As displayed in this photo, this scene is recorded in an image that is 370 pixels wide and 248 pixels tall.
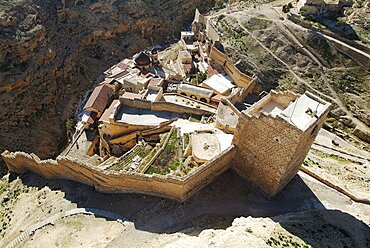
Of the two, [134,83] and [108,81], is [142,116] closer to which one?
[134,83]

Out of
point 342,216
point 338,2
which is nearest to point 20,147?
point 342,216

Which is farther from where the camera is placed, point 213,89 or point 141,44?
point 141,44

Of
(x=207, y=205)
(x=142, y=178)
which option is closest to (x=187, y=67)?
(x=142, y=178)

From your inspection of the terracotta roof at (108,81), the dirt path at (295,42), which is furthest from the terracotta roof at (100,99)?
the dirt path at (295,42)

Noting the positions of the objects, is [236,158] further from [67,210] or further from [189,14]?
[189,14]

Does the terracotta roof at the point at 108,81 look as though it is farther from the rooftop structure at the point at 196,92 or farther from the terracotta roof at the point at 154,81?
the rooftop structure at the point at 196,92

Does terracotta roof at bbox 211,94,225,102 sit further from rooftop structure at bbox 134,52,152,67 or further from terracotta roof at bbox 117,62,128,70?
terracotta roof at bbox 117,62,128,70
